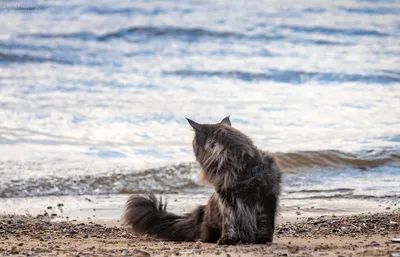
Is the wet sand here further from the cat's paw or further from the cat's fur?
the cat's fur

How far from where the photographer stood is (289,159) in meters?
10.4

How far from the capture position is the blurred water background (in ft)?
31.9

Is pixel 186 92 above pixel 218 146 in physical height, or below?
above

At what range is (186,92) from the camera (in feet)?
52.0

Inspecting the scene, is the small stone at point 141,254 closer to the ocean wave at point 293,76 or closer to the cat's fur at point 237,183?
the cat's fur at point 237,183

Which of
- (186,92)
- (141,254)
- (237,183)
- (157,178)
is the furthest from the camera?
(186,92)

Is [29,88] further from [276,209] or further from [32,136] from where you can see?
[276,209]

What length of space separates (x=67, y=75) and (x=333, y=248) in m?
13.2

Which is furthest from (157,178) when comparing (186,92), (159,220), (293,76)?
(293,76)

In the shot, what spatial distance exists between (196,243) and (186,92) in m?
9.97

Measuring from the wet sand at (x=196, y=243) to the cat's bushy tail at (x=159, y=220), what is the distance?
0.11m

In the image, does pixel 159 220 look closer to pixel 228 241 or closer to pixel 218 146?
pixel 228 241

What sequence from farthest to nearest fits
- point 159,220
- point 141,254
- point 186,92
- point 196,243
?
point 186,92 < point 159,220 < point 196,243 < point 141,254

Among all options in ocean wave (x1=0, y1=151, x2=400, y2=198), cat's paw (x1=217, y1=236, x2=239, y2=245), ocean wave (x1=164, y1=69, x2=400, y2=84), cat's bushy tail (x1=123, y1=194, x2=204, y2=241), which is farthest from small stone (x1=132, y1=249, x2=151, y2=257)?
ocean wave (x1=164, y1=69, x2=400, y2=84)
